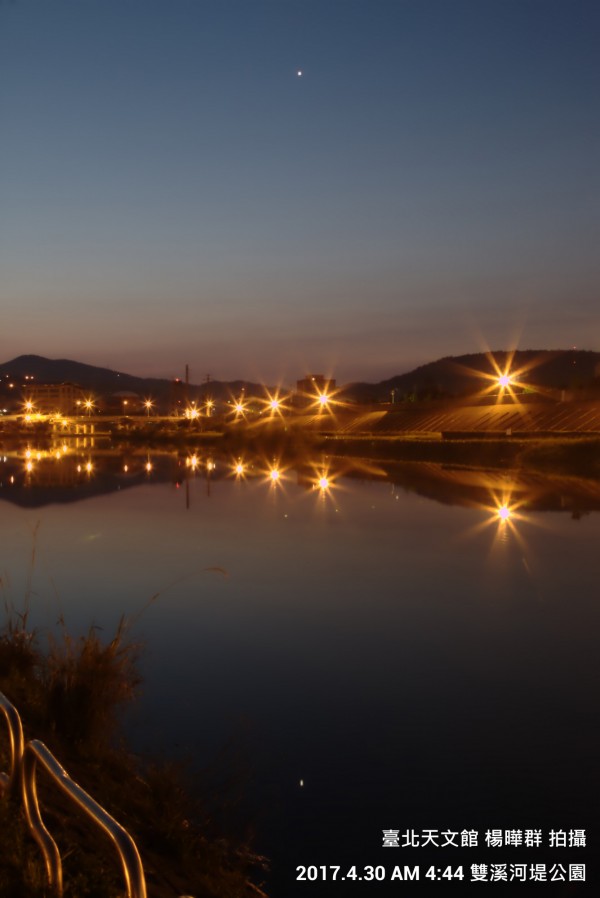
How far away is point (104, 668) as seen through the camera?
7309 millimetres

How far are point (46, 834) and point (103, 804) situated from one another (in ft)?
6.30

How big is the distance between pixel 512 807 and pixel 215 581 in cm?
948

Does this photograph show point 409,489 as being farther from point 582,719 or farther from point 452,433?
point 452,433

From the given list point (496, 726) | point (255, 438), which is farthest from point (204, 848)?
point (255, 438)

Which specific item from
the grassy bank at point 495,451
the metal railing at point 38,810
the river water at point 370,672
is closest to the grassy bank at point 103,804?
the metal railing at point 38,810

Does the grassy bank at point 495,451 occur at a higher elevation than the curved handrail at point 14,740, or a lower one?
higher

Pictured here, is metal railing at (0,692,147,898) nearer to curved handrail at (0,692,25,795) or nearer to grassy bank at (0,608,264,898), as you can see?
curved handrail at (0,692,25,795)

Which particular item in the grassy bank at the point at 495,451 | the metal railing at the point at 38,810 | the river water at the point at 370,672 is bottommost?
the river water at the point at 370,672

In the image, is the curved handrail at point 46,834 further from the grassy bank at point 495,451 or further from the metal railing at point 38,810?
the grassy bank at point 495,451

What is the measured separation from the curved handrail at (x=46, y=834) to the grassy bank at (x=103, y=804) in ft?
0.91

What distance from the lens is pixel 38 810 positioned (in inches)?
162

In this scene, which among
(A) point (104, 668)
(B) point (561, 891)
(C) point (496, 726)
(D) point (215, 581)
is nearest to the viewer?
(B) point (561, 891)

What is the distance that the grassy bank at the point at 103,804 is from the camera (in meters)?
4.44

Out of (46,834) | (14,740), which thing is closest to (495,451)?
(14,740)
